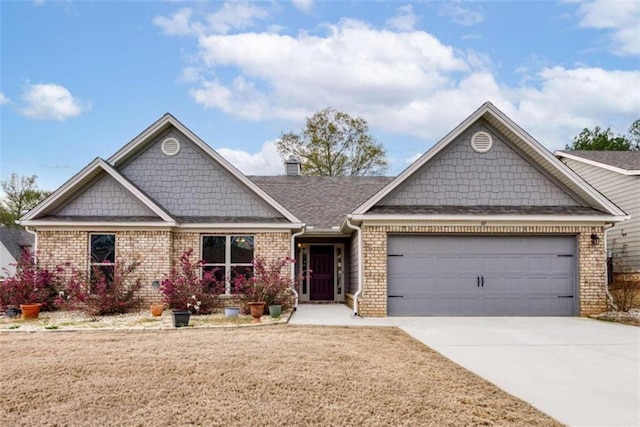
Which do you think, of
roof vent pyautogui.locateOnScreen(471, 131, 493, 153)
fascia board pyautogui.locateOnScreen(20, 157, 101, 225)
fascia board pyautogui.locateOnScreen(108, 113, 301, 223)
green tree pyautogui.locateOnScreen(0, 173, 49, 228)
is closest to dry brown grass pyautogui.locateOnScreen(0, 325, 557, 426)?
fascia board pyautogui.locateOnScreen(20, 157, 101, 225)

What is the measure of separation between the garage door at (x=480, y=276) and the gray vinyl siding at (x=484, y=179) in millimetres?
1069

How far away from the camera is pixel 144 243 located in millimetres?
14555

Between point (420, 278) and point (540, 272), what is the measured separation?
3.28 meters

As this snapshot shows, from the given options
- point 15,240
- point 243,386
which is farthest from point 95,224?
point 15,240

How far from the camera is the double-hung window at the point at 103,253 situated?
14.6 meters

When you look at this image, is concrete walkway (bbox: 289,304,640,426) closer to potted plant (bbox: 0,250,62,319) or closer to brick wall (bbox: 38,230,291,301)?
brick wall (bbox: 38,230,291,301)

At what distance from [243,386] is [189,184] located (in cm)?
1052

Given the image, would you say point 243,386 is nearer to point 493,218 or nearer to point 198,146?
point 493,218

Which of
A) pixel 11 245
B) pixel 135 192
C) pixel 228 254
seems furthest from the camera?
pixel 11 245

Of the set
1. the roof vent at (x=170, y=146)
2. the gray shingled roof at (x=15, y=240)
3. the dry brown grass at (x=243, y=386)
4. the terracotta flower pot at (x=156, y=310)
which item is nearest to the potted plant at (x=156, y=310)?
the terracotta flower pot at (x=156, y=310)

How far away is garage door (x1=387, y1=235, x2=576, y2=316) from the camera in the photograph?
13844 millimetres

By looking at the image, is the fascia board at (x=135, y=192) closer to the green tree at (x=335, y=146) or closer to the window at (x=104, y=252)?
the window at (x=104, y=252)

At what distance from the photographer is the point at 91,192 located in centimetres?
1480

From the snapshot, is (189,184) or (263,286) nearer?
(263,286)
